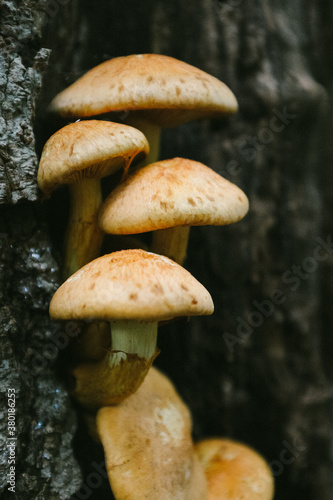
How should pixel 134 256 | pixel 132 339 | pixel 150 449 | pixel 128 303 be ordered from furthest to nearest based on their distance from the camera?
1. pixel 150 449
2. pixel 132 339
3. pixel 134 256
4. pixel 128 303

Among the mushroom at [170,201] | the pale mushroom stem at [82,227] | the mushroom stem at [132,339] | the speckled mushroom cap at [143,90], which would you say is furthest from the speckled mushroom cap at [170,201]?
the mushroom stem at [132,339]

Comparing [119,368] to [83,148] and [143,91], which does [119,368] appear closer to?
[83,148]

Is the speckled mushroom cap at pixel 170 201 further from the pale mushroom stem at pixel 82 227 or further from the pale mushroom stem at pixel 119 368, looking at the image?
the pale mushroom stem at pixel 119 368

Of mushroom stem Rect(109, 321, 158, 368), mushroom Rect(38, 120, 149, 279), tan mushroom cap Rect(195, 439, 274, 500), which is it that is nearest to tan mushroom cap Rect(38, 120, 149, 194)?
mushroom Rect(38, 120, 149, 279)

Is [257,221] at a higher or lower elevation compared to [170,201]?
lower

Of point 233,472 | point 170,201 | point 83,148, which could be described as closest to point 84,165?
point 83,148

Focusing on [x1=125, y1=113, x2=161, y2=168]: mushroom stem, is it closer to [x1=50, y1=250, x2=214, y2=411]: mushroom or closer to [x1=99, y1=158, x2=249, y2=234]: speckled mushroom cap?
[x1=99, y1=158, x2=249, y2=234]: speckled mushroom cap

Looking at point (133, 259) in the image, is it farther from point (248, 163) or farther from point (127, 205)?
point (248, 163)
